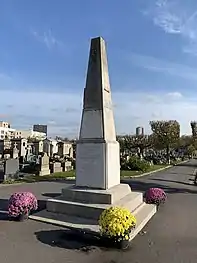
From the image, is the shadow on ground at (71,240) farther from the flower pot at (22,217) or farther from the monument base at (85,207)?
the flower pot at (22,217)

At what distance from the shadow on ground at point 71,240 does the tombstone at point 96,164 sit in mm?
800

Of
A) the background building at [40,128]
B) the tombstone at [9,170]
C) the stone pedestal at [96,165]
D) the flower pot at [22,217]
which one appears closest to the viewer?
the flower pot at [22,217]

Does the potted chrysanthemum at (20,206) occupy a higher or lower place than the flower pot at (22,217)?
higher

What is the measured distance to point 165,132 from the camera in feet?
175

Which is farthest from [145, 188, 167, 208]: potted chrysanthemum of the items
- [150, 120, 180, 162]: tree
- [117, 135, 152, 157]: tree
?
[117, 135, 152, 157]: tree

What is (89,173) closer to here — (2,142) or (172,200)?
(172,200)

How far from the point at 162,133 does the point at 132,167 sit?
27283mm

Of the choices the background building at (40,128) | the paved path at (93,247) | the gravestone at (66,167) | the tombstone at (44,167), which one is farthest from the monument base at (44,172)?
the background building at (40,128)

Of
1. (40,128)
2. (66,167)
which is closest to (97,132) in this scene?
(66,167)

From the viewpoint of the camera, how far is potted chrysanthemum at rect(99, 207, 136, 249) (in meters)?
5.66

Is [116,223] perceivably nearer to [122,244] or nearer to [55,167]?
[122,244]

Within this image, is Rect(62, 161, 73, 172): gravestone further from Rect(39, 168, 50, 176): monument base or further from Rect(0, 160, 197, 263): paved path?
Rect(0, 160, 197, 263): paved path

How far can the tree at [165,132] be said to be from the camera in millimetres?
53000

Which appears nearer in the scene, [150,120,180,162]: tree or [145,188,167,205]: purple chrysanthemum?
[145,188,167,205]: purple chrysanthemum
